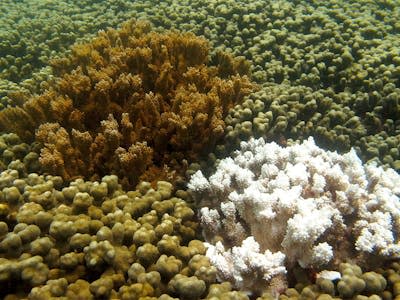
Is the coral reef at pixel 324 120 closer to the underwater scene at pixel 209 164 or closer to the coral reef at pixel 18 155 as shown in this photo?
the underwater scene at pixel 209 164

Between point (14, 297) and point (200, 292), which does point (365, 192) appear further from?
point (14, 297)

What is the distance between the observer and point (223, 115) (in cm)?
413

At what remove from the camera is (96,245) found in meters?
2.54

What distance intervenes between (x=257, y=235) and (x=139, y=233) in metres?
0.93

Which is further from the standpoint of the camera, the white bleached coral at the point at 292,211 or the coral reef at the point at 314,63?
the coral reef at the point at 314,63

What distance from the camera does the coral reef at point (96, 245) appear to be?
2.42m

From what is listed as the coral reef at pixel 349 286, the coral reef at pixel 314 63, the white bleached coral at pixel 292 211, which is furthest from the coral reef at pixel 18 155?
the coral reef at pixel 349 286

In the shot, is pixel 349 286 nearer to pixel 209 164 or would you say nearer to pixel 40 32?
pixel 209 164

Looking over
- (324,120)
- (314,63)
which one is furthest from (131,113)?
(314,63)

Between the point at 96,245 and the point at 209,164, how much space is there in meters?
1.49

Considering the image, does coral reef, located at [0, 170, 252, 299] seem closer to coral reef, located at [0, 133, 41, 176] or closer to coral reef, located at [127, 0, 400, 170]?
coral reef, located at [0, 133, 41, 176]

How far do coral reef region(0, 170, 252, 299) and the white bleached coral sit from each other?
235 millimetres

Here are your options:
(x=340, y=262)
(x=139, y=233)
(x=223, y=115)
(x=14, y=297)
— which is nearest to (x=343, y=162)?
(x=340, y=262)

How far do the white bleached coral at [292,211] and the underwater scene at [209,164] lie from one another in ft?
0.04
